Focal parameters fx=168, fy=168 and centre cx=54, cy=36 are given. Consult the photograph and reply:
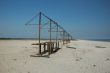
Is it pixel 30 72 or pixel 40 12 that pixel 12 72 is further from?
pixel 40 12

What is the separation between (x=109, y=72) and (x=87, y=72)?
1161mm

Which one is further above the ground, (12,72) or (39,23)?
(39,23)

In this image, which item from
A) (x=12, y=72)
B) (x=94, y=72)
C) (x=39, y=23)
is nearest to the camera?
(x=12, y=72)

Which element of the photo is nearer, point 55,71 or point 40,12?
point 55,71

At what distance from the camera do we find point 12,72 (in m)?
7.60

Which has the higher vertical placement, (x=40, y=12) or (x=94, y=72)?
(x=40, y=12)

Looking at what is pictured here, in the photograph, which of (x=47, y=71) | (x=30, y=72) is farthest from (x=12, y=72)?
(x=47, y=71)

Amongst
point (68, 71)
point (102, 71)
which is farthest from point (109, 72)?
point (68, 71)

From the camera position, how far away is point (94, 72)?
8.10 metres

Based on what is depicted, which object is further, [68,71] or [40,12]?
[40,12]

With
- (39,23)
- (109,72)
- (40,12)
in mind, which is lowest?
(109,72)

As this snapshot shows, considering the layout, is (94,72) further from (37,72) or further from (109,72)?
(37,72)

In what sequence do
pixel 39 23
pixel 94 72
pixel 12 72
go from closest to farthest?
pixel 12 72 < pixel 94 72 < pixel 39 23

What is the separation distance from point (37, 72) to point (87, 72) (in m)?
2.38
